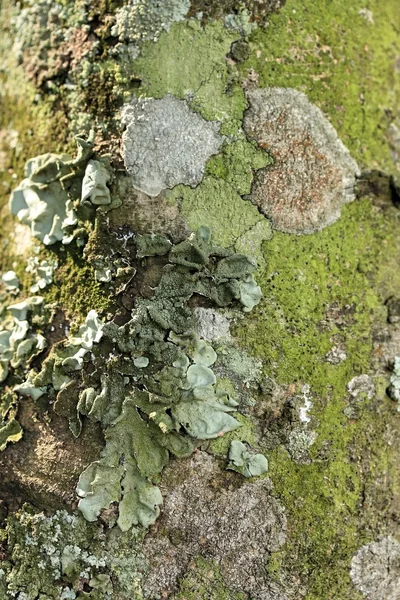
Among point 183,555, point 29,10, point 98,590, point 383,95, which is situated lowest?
point 98,590

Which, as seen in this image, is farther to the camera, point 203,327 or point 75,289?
point 75,289

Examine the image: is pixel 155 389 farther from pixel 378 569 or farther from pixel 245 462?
pixel 378 569

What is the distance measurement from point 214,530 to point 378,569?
547 millimetres

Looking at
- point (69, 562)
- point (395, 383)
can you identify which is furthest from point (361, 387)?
point (69, 562)

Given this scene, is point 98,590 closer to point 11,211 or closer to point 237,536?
point 237,536

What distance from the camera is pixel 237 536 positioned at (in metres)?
1.79

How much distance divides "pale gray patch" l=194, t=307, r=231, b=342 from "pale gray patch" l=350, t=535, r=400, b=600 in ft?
2.65

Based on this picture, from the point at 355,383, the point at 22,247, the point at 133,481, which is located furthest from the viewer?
the point at 22,247

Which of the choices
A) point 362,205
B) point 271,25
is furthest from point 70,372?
point 271,25

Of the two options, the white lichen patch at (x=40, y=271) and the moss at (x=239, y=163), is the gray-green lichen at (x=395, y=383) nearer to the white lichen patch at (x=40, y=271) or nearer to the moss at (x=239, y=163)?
the moss at (x=239, y=163)

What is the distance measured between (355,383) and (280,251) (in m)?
0.49

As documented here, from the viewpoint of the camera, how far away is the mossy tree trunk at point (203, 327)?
1786mm

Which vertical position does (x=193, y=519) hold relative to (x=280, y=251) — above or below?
below

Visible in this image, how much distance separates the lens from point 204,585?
179cm
